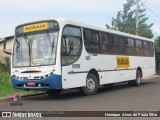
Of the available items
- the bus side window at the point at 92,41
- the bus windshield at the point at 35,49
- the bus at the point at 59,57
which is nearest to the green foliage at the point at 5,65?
the bus at the point at 59,57

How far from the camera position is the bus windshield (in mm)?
13922

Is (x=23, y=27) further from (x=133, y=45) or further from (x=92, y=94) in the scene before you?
(x=133, y=45)

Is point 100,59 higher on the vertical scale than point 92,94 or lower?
higher

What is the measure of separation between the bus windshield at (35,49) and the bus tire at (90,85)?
7.81 ft

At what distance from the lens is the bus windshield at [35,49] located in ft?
45.7

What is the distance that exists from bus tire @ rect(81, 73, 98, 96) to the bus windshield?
2.38 meters

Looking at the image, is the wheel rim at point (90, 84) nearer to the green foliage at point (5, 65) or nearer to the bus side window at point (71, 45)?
the bus side window at point (71, 45)

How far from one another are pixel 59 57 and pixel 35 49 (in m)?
1.17

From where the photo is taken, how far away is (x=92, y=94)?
15.9m

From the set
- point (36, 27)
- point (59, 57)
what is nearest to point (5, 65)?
point (36, 27)

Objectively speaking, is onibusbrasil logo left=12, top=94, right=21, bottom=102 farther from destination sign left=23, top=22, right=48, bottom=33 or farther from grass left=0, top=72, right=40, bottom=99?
destination sign left=23, top=22, right=48, bottom=33

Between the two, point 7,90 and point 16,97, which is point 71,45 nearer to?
point 16,97

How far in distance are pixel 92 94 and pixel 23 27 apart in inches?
164

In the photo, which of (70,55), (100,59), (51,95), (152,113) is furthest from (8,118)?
(100,59)
